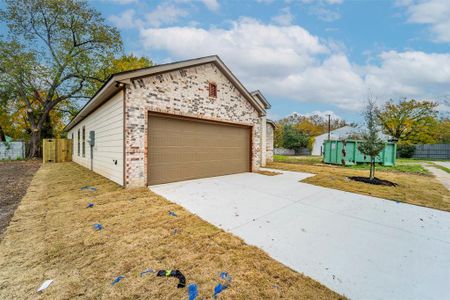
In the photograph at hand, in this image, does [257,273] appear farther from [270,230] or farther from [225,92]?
[225,92]

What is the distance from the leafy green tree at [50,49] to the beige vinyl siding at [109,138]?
10309 millimetres

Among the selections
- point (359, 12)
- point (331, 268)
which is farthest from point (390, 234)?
point (359, 12)

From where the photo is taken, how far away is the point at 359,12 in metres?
8.17

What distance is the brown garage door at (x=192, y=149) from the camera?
20.1 ft

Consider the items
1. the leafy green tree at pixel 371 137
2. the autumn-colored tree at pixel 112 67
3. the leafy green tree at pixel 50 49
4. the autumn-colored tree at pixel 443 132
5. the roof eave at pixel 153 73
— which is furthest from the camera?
the autumn-colored tree at pixel 443 132

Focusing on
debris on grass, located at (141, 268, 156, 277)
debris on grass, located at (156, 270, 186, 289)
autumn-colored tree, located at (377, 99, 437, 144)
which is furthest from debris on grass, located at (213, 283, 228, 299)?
autumn-colored tree, located at (377, 99, 437, 144)

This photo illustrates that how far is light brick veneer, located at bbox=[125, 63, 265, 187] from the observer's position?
5457 mm

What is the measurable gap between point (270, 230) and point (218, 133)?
537 cm

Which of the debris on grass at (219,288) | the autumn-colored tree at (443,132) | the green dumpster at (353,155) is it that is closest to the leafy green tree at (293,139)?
the autumn-colored tree at (443,132)

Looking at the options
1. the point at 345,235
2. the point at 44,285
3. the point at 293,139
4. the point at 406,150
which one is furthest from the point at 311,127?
the point at 44,285

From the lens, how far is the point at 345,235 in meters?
3.05

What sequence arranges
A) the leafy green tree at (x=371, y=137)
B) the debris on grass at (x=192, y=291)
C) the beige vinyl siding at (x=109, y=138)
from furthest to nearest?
1. the leafy green tree at (x=371, y=137)
2. the beige vinyl siding at (x=109, y=138)
3. the debris on grass at (x=192, y=291)

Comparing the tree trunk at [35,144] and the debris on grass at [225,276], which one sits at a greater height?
the tree trunk at [35,144]

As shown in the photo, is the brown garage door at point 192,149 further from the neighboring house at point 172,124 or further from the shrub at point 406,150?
the shrub at point 406,150
